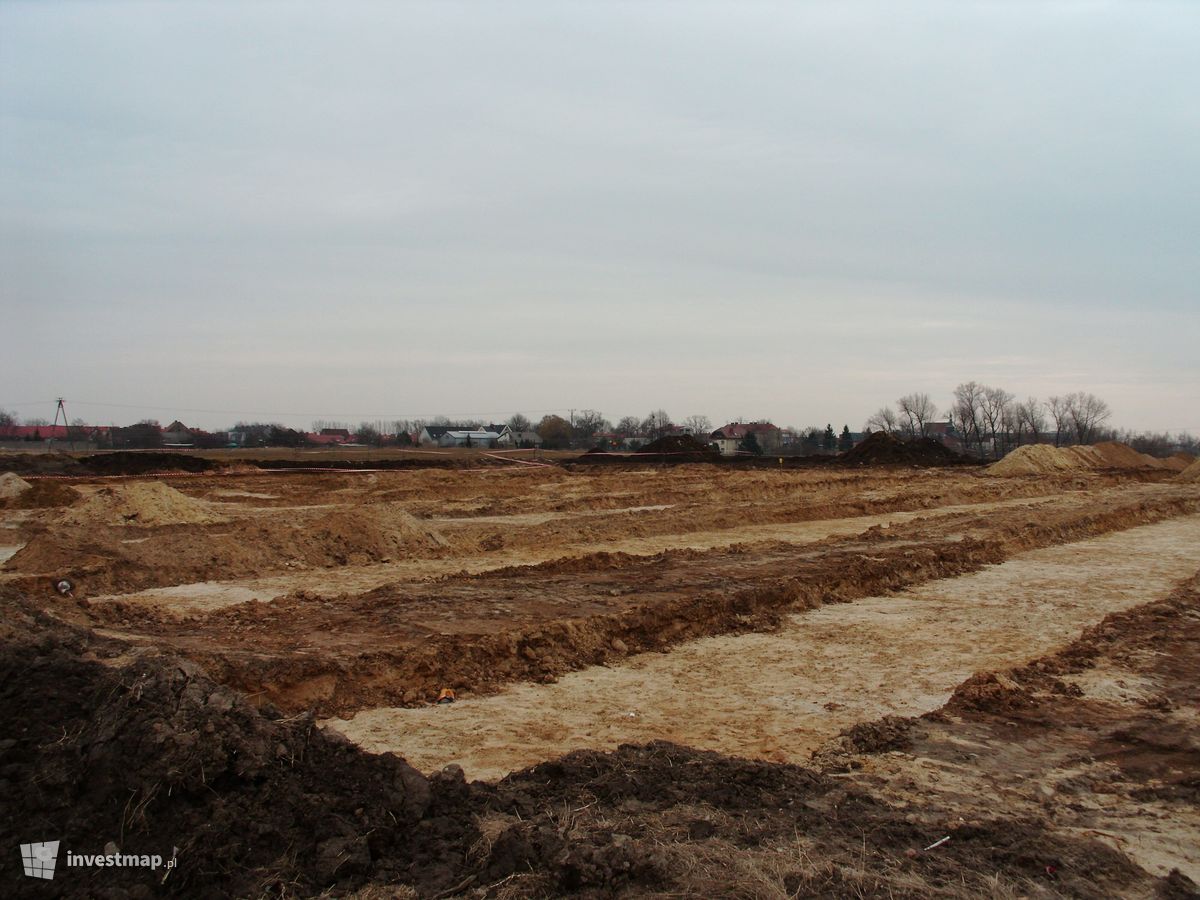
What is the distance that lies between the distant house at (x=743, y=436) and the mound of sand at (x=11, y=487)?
67989 millimetres

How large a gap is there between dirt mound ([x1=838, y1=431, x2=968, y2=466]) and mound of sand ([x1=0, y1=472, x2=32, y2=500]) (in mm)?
45447

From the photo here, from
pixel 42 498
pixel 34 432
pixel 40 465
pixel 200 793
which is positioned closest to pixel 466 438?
pixel 34 432

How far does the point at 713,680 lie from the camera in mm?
8008

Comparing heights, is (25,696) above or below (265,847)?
above

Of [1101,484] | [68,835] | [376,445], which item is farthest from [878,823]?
[376,445]

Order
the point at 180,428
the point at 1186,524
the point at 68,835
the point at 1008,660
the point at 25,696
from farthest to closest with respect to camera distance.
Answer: the point at 180,428 → the point at 1186,524 → the point at 1008,660 → the point at 25,696 → the point at 68,835

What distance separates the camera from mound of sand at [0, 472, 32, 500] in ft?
82.3

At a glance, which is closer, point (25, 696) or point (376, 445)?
point (25, 696)

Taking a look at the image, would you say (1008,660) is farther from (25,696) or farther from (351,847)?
(25,696)

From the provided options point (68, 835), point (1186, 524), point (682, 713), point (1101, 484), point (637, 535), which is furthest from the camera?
point (1101, 484)

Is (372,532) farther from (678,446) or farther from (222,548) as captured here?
(678,446)

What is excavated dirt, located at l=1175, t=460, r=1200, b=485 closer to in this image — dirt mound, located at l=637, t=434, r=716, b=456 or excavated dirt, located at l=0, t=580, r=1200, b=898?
dirt mound, located at l=637, t=434, r=716, b=456

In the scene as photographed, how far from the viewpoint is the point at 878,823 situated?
176 inches

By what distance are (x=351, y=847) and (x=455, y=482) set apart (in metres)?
33.1
